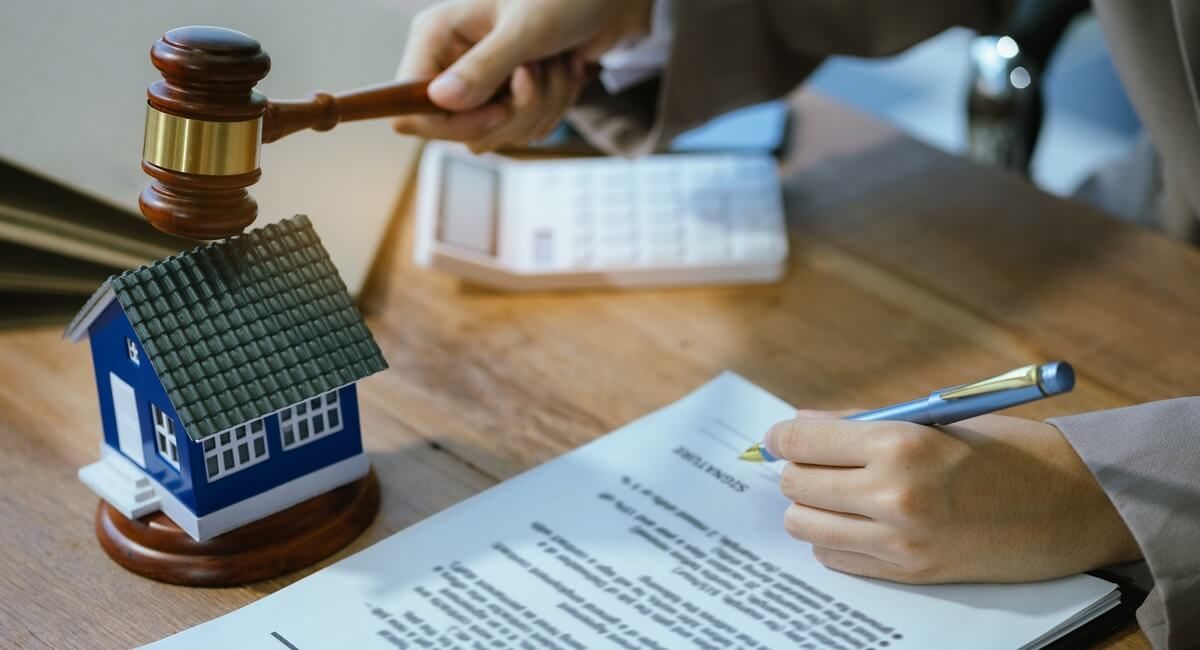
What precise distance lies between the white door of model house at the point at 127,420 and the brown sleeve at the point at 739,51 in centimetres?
56

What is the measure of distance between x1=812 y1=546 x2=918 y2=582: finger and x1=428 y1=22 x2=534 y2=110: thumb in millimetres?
418

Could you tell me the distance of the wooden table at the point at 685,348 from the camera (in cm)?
73

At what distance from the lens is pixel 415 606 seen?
0.67 meters

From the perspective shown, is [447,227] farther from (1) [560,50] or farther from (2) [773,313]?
(2) [773,313]

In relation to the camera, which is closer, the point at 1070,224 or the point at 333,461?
the point at 333,461

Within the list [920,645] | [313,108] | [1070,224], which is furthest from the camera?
[1070,224]

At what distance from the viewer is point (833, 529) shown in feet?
2.30

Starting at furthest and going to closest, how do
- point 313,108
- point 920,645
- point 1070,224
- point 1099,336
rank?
point 1070,224
point 1099,336
point 313,108
point 920,645

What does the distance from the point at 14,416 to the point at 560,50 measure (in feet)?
1.60

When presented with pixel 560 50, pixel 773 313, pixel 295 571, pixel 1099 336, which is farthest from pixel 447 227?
pixel 1099 336

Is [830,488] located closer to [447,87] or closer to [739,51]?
[447,87]

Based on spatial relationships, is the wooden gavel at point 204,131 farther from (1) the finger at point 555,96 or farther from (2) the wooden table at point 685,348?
(1) the finger at point 555,96

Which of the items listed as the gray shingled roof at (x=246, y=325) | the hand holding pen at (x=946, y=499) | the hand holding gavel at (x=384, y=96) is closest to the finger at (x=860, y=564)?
the hand holding pen at (x=946, y=499)

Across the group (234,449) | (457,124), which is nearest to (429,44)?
(457,124)
